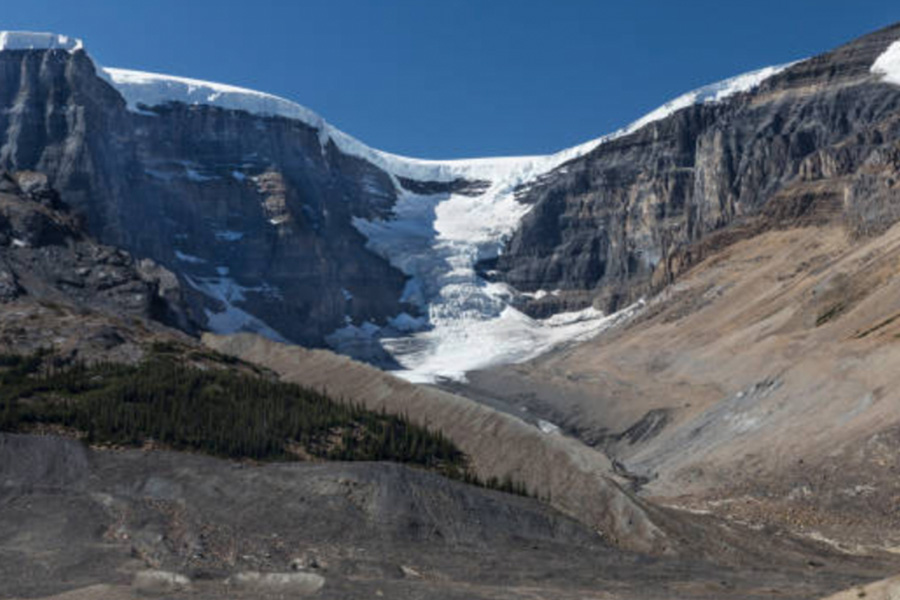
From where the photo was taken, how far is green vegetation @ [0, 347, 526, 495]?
5391cm

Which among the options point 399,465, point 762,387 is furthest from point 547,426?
point 399,465

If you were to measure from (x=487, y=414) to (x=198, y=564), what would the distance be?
3156 cm

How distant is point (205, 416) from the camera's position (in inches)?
2260

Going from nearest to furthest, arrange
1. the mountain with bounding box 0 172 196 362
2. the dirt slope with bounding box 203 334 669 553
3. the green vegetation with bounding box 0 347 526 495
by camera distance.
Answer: the dirt slope with bounding box 203 334 669 553 < the green vegetation with bounding box 0 347 526 495 < the mountain with bounding box 0 172 196 362

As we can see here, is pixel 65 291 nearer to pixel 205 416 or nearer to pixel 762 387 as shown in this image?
pixel 205 416

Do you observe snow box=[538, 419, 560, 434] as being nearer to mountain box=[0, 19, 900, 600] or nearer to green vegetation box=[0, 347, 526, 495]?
mountain box=[0, 19, 900, 600]

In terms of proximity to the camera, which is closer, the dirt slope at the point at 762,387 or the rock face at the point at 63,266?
the dirt slope at the point at 762,387

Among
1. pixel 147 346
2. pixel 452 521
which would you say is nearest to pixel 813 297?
pixel 147 346

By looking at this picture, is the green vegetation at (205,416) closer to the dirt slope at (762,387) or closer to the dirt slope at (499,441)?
the dirt slope at (499,441)

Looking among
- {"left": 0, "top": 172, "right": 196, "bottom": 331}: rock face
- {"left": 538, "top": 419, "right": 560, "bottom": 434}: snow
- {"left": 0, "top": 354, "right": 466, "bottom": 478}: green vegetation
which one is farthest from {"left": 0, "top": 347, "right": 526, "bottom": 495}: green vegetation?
{"left": 538, "top": 419, "right": 560, "bottom": 434}: snow

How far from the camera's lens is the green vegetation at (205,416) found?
177ft

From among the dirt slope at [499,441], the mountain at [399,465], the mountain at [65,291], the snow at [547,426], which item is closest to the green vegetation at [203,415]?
the mountain at [399,465]

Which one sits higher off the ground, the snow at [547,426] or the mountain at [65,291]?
the mountain at [65,291]

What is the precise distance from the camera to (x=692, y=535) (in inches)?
1860
